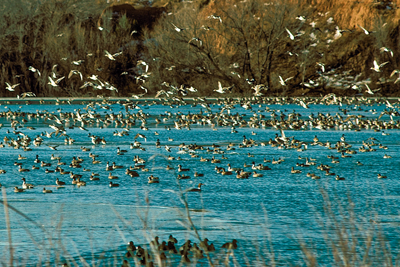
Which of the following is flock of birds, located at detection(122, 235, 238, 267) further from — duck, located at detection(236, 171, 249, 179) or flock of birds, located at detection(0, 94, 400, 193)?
duck, located at detection(236, 171, 249, 179)

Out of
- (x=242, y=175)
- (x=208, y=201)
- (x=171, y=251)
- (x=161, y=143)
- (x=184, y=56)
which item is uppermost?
(x=184, y=56)

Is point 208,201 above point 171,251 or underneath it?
above

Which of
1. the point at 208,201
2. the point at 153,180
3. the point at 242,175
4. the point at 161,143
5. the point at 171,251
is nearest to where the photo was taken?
the point at 171,251

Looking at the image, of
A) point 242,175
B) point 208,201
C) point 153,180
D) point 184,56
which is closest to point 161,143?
point 242,175

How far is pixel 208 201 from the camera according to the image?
1327cm

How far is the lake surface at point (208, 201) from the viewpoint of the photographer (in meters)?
9.22

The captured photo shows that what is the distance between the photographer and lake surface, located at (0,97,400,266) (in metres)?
9.22

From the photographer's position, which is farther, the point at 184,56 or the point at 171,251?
the point at 184,56

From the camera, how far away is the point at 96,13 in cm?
9644

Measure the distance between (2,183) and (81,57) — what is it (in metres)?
50.7

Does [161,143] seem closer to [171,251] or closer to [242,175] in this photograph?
[242,175]

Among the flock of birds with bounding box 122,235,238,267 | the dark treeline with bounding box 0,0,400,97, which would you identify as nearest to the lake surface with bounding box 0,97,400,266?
the flock of birds with bounding box 122,235,238,267

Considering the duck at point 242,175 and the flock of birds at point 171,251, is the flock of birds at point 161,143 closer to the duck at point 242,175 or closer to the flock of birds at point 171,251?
the duck at point 242,175

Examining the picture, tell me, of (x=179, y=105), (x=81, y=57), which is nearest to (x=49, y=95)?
(x=81, y=57)
